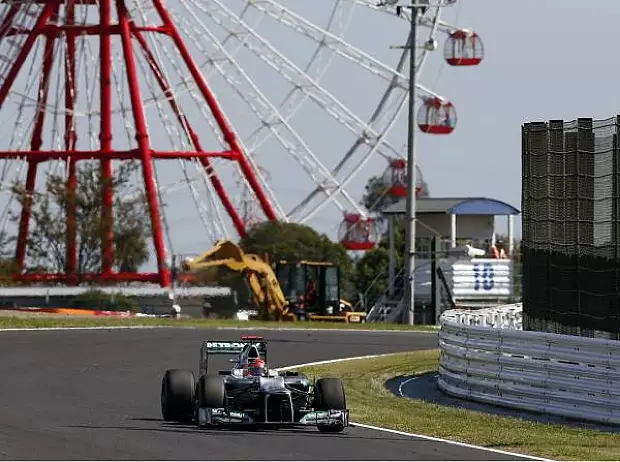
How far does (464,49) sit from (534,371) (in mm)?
48153

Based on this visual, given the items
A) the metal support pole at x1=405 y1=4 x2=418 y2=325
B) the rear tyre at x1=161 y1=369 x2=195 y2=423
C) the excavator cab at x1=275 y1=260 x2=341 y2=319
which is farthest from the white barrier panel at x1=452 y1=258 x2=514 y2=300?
the rear tyre at x1=161 y1=369 x2=195 y2=423

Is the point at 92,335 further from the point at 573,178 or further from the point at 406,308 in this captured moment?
the point at 573,178

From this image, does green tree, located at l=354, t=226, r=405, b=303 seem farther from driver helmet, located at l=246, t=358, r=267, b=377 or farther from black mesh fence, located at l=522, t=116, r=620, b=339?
driver helmet, located at l=246, t=358, r=267, b=377

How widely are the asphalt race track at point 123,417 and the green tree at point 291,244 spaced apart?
3862 centimetres

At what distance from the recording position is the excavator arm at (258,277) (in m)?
56.7

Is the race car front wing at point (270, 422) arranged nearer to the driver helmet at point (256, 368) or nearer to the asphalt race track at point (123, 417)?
the asphalt race track at point (123, 417)

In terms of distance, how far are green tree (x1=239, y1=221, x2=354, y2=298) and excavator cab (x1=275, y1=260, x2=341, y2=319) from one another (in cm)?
1318

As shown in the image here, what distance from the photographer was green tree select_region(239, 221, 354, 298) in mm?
77000

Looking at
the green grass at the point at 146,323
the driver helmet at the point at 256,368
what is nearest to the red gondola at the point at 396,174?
the green grass at the point at 146,323

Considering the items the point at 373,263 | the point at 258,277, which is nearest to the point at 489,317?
the point at 258,277

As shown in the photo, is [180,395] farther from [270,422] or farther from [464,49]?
[464,49]

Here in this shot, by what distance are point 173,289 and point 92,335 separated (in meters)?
24.1

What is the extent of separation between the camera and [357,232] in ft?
235

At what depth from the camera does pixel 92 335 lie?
4112 centimetres
